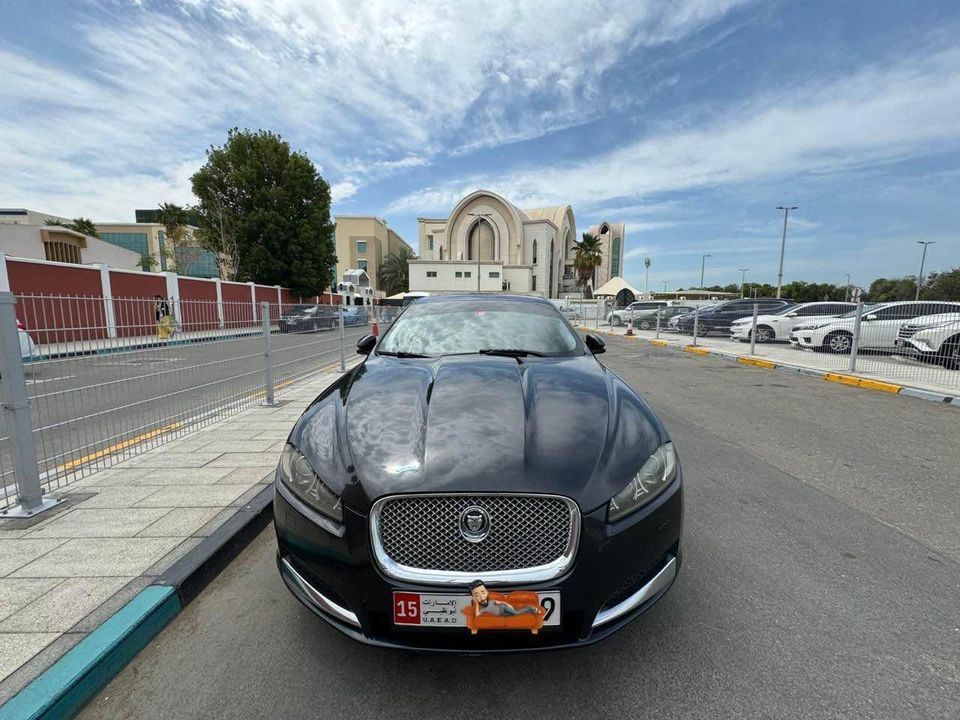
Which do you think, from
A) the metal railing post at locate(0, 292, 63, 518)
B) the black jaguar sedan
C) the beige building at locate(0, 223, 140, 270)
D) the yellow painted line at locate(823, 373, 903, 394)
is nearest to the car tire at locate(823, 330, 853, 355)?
the yellow painted line at locate(823, 373, 903, 394)

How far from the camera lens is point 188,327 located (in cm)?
486

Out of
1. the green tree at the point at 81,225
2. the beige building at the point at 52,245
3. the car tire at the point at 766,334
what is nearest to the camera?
the car tire at the point at 766,334

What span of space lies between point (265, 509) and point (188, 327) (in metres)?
2.67

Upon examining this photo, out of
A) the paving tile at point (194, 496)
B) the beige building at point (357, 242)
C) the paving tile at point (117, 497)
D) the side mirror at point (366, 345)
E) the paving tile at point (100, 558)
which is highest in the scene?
the beige building at point (357, 242)

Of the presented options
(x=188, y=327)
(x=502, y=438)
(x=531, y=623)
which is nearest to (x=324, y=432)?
(x=502, y=438)

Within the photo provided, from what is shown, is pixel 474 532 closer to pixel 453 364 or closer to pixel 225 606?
pixel 453 364

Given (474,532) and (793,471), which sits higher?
(474,532)

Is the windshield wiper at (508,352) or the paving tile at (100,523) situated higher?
the windshield wiper at (508,352)

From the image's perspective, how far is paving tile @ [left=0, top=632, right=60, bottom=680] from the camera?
176 cm

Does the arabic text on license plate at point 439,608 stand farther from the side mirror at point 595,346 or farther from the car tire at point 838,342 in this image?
the car tire at point 838,342

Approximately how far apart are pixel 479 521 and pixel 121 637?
162 cm

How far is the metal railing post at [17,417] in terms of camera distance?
2779 millimetres

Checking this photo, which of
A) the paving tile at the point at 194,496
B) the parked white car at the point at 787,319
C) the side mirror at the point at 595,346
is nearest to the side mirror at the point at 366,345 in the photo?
the paving tile at the point at 194,496

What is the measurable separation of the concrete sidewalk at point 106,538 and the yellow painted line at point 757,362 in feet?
38.8
